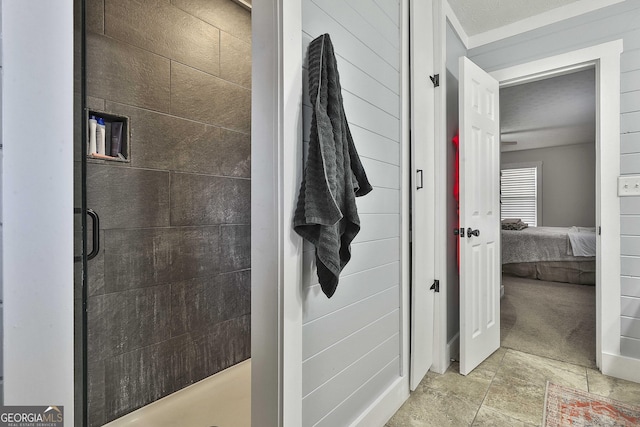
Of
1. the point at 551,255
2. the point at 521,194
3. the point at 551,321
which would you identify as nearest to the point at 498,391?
the point at 551,321

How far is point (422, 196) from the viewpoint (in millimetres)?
1980

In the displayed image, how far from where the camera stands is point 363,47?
1447mm

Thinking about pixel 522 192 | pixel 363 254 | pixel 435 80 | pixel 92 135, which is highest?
pixel 435 80

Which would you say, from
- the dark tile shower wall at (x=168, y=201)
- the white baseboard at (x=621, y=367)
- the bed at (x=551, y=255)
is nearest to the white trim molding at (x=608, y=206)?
the white baseboard at (x=621, y=367)

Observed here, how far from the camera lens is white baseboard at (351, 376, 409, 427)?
58.1 inches

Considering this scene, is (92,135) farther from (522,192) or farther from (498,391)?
(522,192)

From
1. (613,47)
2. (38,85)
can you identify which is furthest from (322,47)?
(613,47)

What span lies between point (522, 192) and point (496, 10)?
657cm

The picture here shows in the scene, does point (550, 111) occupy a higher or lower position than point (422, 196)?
higher

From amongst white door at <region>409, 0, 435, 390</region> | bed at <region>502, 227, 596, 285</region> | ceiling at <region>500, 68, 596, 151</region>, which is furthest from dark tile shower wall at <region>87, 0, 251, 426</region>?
bed at <region>502, 227, 596, 285</region>

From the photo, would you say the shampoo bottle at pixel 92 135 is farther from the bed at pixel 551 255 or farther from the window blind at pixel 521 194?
the window blind at pixel 521 194

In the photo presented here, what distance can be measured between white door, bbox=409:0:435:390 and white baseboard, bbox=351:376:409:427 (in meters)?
0.10

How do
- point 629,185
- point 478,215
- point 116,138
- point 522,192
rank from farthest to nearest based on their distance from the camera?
point 522,192
point 478,215
point 629,185
point 116,138

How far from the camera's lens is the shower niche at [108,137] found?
1436 millimetres
